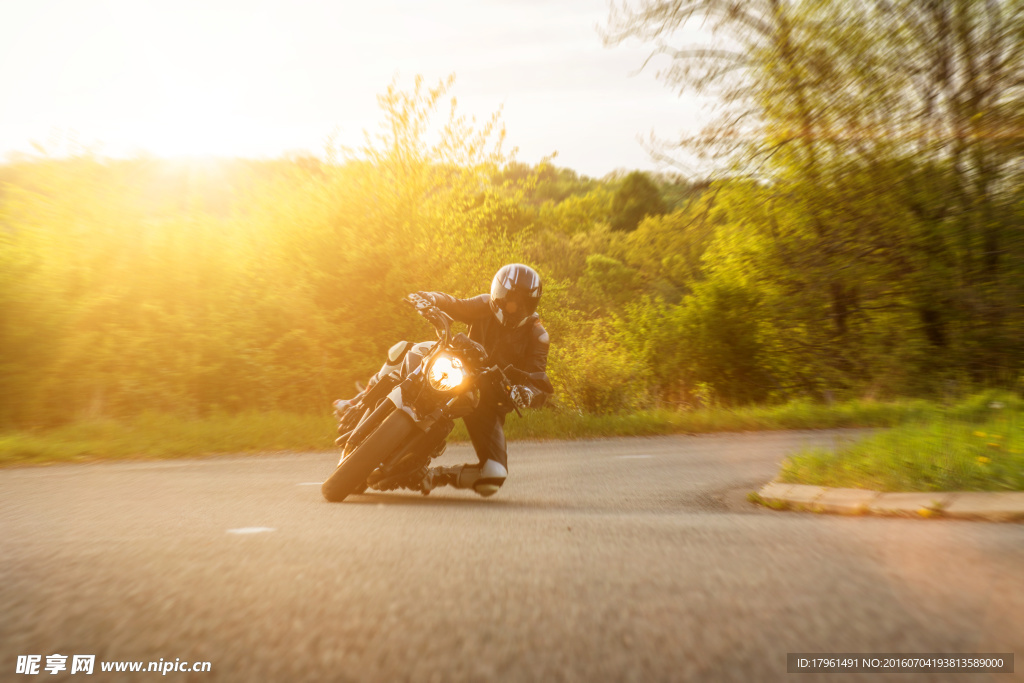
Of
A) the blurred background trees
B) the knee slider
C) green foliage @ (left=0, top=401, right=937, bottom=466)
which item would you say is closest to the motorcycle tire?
the knee slider

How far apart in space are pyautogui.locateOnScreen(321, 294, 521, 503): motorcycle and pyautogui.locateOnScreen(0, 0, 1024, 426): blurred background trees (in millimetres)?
9811

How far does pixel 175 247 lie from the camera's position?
15781 mm

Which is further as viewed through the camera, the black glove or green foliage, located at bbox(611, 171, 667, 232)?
green foliage, located at bbox(611, 171, 667, 232)

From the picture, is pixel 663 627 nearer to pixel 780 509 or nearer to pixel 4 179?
pixel 780 509

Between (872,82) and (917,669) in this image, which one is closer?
(917,669)

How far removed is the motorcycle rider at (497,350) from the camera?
239 inches

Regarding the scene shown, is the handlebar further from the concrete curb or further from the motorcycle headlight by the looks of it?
the concrete curb

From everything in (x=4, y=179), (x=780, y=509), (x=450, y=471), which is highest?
(x=4, y=179)

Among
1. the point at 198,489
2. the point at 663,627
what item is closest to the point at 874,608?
the point at 663,627

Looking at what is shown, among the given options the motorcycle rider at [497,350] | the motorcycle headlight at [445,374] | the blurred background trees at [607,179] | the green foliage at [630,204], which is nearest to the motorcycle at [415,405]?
the motorcycle headlight at [445,374]

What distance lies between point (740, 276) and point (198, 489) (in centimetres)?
1436

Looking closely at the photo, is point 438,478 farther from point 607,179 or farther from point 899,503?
Result: point 607,179

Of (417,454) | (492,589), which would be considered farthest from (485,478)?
(492,589)

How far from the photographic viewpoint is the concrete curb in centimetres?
520
